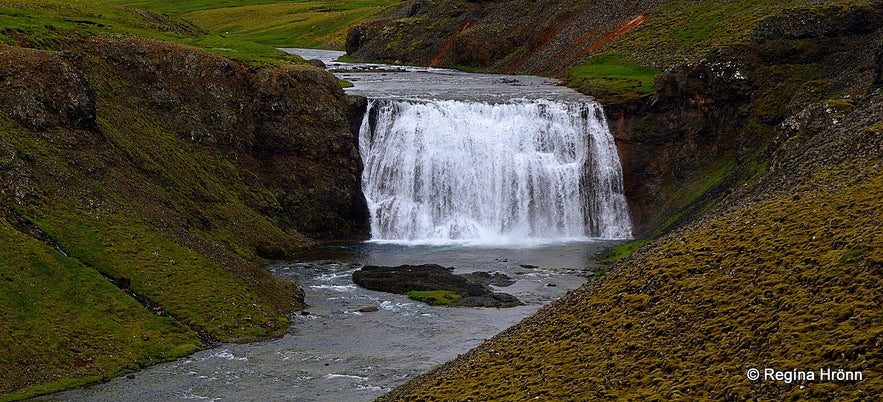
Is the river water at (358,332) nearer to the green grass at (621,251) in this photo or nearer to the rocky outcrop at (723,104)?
the green grass at (621,251)

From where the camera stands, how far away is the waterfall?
65000mm

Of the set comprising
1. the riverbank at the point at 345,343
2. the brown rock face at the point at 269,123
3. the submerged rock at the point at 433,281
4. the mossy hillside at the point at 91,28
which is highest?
the mossy hillside at the point at 91,28

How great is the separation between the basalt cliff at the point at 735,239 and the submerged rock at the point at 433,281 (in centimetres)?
1052

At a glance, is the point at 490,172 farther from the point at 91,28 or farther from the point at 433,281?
the point at 91,28

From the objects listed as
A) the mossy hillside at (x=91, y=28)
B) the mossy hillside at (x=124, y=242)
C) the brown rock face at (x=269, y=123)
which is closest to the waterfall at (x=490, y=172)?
the brown rock face at (x=269, y=123)

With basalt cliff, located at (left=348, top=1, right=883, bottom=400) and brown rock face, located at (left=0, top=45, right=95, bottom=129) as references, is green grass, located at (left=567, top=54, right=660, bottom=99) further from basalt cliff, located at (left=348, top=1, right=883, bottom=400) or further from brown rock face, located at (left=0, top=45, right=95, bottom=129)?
brown rock face, located at (left=0, top=45, right=95, bottom=129)

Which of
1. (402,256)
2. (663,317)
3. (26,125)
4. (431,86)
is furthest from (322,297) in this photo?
(431,86)

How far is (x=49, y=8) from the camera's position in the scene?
7369 centimetres

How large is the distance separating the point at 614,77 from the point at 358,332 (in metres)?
46.0

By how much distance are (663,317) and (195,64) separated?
46.1m

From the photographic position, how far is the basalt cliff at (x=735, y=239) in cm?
2086

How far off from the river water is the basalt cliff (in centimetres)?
422

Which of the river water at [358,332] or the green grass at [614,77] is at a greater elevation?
the green grass at [614,77]

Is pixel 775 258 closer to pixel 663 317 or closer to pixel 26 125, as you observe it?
pixel 663 317
